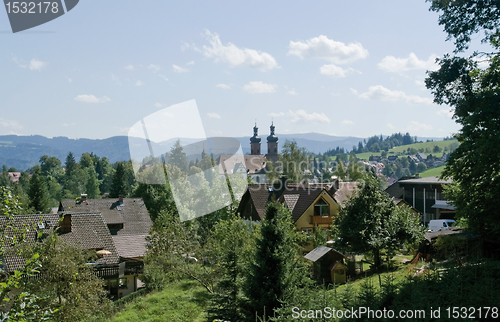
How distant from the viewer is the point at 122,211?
44156 mm

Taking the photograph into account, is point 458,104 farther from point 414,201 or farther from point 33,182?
point 33,182

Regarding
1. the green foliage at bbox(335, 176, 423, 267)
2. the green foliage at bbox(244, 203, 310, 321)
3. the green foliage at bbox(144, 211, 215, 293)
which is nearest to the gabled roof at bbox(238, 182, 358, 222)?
the green foliage at bbox(144, 211, 215, 293)

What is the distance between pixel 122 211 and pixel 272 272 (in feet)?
112

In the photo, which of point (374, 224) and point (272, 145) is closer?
point (374, 224)

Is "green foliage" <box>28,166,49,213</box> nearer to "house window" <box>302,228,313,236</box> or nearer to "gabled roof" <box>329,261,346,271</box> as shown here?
"house window" <box>302,228,313,236</box>

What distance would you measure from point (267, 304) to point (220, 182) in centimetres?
2812

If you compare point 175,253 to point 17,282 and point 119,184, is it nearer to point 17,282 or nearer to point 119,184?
point 17,282

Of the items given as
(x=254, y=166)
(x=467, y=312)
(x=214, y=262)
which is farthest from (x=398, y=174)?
(x=467, y=312)

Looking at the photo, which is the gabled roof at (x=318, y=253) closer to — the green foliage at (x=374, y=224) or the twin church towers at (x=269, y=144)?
the green foliage at (x=374, y=224)

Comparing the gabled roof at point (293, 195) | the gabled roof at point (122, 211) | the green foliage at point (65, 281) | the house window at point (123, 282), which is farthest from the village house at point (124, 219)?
the green foliage at point (65, 281)

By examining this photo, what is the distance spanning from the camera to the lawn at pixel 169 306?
67.1 feet

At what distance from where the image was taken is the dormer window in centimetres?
2956

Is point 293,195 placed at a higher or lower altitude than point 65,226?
higher

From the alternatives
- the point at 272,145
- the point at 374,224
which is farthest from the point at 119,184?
the point at 272,145
